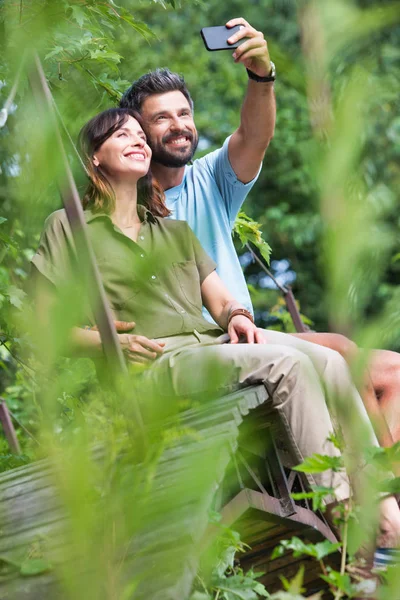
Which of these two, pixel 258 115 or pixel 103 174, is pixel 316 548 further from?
pixel 258 115

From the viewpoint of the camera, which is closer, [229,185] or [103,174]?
[103,174]

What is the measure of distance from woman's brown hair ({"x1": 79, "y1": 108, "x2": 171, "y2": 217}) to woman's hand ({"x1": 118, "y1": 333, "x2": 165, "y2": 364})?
50 cm

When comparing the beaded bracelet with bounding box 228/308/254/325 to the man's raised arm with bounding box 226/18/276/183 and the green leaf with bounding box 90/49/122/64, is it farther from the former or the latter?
the green leaf with bounding box 90/49/122/64

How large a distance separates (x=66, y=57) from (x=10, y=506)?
1559mm

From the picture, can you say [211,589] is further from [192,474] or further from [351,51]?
[351,51]

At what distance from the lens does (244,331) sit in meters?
2.47

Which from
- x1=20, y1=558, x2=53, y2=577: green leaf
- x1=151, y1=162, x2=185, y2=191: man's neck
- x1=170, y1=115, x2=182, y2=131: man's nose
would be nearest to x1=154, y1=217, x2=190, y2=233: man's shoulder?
x1=151, y1=162, x2=185, y2=191: man's neck

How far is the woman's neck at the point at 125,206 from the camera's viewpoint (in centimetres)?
258

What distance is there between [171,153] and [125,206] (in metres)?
0.55

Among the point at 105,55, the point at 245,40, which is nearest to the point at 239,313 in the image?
the point at 245,40

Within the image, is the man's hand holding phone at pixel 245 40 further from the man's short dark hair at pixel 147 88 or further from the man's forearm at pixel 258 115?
the man's short dark hair at pixel 147 88

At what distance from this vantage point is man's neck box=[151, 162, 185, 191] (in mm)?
3182

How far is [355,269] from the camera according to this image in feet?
1.46

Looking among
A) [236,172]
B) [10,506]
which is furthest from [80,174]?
[236,172]
